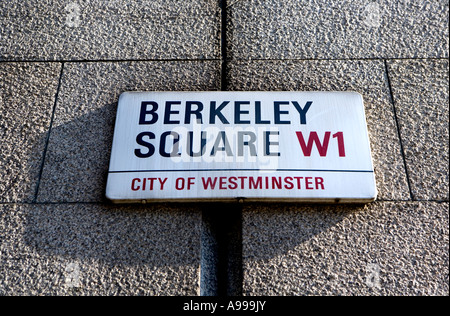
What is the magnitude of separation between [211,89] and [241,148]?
1.60ft

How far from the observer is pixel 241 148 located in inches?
86.0

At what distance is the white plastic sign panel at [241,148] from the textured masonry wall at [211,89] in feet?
0.40

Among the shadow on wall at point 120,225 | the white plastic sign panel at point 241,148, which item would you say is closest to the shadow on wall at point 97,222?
the shadow on wall at point 120,225

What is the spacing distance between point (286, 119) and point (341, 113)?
1.01ft

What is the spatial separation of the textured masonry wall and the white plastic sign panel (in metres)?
0.12

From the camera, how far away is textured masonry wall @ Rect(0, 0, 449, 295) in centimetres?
204

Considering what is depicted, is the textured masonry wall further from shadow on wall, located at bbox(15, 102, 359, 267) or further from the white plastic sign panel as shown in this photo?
the white plastic sign panel

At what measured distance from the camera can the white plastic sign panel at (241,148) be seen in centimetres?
210

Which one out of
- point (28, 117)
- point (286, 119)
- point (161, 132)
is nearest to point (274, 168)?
point (286, 119)

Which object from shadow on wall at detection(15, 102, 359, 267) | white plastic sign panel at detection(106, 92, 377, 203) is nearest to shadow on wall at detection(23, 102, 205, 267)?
shadow on wall at detection(15, 102, 359, 267)

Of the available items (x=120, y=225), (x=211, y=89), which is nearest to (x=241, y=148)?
(x=211, y=89)

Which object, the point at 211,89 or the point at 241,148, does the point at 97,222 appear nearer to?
the point at 241,148

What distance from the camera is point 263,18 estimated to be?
2688 millimetres
